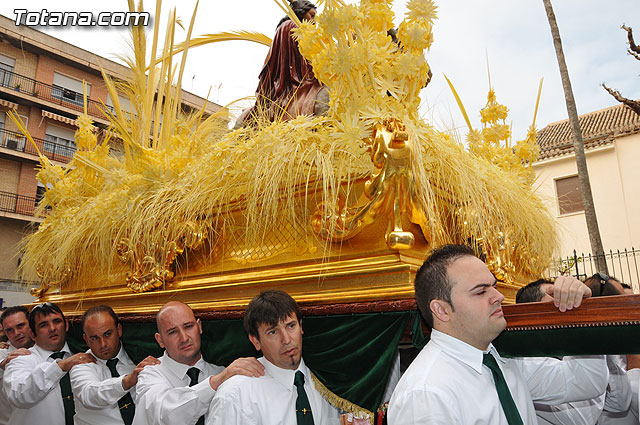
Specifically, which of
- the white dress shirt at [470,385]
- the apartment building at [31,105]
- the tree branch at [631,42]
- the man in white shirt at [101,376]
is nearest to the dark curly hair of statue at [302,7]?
the man in white shirt at [101,376]

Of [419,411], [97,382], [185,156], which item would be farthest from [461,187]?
[97,382]

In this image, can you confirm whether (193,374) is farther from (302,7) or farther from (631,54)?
(631,54)

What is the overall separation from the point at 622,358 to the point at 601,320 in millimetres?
961

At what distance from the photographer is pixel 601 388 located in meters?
1.78

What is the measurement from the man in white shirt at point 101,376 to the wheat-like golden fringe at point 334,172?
0.36 m

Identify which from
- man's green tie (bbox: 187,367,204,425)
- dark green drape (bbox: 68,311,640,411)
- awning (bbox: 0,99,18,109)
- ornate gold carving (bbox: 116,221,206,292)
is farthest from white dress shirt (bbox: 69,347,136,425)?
awning (bbox: 0,99,18,109)

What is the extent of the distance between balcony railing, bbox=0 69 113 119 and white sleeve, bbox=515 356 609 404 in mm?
17913

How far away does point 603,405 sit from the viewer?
2.14 meters

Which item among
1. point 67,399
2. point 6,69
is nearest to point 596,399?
point 67,399

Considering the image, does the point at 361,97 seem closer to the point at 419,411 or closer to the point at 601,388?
the point at 419,411

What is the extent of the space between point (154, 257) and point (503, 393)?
2.01m

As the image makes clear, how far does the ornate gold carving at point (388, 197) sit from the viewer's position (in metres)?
1.95

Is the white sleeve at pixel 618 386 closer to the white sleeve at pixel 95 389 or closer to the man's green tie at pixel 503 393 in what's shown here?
the man's green tie at pixel 503 393

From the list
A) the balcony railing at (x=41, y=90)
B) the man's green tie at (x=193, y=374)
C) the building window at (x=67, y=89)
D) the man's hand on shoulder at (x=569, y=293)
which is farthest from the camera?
the building window at (x=67, y=89)
